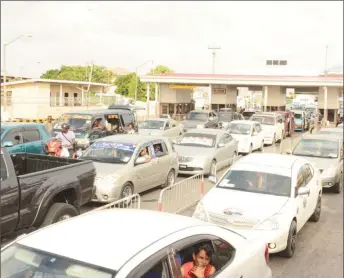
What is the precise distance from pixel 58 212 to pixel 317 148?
924cm

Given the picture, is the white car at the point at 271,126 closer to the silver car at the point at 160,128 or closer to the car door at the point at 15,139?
the silver car at the point at 160,128

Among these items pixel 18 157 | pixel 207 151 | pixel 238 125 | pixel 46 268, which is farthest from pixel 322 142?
pixel 46 268

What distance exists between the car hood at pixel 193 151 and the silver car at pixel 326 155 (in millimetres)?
2511

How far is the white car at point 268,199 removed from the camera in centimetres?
693

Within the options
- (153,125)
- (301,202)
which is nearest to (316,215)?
(301,202)

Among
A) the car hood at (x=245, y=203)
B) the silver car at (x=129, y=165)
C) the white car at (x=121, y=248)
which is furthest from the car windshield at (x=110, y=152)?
the white car at (x=121, y=248)

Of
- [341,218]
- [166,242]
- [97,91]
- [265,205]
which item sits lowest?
[341,218]

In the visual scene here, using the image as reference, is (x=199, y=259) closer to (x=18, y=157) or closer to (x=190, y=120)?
(x=18, y=157)

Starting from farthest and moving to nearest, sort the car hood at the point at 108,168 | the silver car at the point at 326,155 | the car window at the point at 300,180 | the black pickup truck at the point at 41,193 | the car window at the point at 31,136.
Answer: the car window at the point at 31,136, the silver car at the point at 326,155, the car hood at the point at 108,168, the car window at the point at 300,180, the black pickup truck at the point at 41,193

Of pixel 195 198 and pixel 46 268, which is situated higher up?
pixel 46 268

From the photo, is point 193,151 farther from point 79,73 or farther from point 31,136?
point 79,73

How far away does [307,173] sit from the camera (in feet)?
29.6

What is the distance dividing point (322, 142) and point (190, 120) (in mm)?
13425

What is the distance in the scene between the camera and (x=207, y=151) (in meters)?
13.9
